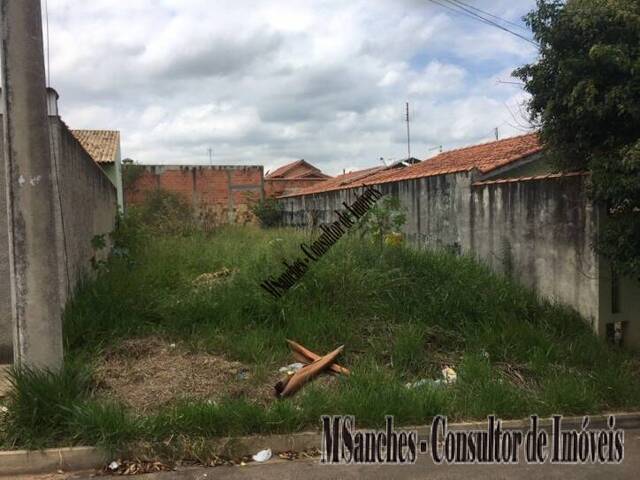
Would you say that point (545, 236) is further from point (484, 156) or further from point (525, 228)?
point (484, 156)

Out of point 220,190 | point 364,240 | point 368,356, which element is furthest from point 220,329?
point 220,190

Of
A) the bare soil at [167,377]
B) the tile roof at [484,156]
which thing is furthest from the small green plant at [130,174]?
the bare soil at [167,377]

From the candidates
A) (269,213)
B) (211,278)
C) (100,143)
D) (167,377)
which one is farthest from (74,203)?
(269,213)

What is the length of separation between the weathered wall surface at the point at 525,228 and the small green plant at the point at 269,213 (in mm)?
13324

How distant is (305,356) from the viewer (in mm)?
5414

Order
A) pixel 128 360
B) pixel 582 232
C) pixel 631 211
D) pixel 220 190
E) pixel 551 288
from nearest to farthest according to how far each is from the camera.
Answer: pixel 128 360 → pixel 631 211 → pixel 582 232 → pixel 551 288 → pixel 220 190

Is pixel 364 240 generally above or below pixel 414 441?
above

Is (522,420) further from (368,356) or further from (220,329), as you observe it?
(220,329)

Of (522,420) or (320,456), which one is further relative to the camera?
(522,420)

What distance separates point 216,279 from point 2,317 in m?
A: 2.89

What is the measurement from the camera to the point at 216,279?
7.89 metres

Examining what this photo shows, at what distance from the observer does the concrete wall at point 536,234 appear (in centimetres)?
642

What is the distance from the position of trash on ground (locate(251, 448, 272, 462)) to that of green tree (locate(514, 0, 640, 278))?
13.1 ft

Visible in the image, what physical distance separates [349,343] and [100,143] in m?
19.2
